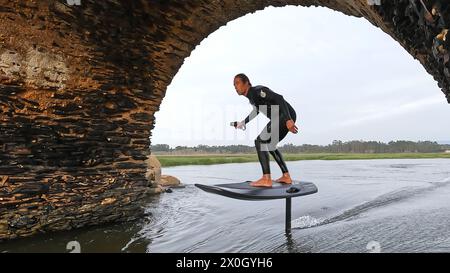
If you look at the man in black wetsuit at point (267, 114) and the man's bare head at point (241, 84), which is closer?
the man in black wetsuit at point (267, 114)

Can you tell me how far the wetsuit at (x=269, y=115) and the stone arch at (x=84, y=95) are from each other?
2122mm

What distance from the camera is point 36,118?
6.80 m

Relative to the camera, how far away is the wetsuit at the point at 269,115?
17.1 ft

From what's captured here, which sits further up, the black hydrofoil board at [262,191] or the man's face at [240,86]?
the man's face at [240,86]

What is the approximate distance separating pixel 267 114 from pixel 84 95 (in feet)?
14.8

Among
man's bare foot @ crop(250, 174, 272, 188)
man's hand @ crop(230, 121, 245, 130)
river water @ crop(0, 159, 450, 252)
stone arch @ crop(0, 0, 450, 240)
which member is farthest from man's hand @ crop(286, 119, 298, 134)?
river water @ crop(0, 159, 450, 252)

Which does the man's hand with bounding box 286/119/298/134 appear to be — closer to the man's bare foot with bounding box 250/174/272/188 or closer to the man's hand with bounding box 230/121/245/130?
the man's hand with bounding box 230/121/245/130

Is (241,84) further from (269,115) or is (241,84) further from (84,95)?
(84,95)

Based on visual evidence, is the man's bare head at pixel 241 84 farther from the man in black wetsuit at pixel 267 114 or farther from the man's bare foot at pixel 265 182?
the man's bare foot at pixel 265 182

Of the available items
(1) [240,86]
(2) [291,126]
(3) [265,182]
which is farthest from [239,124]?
(3) [265,182]

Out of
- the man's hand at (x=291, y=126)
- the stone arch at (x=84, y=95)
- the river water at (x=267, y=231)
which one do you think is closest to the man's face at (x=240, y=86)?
the man's hand at (x=291, y=126)

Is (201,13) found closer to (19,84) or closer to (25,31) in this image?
(25,31)

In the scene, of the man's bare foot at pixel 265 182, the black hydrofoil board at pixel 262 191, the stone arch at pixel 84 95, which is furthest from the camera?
the stone arch at pixel 84 95

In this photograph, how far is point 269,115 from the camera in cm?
534
